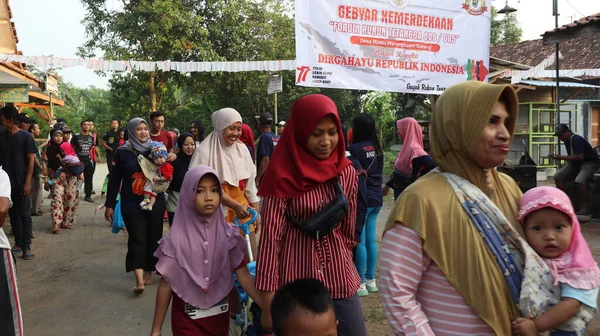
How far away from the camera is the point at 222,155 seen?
5027mm

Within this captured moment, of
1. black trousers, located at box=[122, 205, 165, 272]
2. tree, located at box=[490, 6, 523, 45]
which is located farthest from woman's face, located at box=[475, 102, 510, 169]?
tree, located at box=[490, 6, 523, 45]

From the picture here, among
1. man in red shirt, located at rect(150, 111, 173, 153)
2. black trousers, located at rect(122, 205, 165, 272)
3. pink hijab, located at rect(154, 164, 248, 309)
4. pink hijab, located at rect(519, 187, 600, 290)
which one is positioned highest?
man in red shirt, located at rect(150, 111, 173, 153)

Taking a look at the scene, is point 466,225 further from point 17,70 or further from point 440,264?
point 17,70

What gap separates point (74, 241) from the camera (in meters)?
8.55

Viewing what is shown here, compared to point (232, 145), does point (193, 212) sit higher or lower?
lower

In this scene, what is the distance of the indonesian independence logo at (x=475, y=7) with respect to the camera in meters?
8.89

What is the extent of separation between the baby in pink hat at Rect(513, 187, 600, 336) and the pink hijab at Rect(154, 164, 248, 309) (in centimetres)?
173

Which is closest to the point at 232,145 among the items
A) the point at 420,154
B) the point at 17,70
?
the point at 420,154

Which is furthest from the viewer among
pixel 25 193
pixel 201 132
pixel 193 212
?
pixel 201 132

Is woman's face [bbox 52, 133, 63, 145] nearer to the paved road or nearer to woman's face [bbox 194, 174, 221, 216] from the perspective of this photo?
the paved road

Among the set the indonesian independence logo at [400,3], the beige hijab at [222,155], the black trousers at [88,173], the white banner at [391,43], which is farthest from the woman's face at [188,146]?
the black trousers at [88,173]

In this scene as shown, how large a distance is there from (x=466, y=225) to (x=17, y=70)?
1101 cm

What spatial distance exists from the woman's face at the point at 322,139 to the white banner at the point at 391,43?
16.6 feet

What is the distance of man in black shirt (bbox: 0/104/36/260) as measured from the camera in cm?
702
